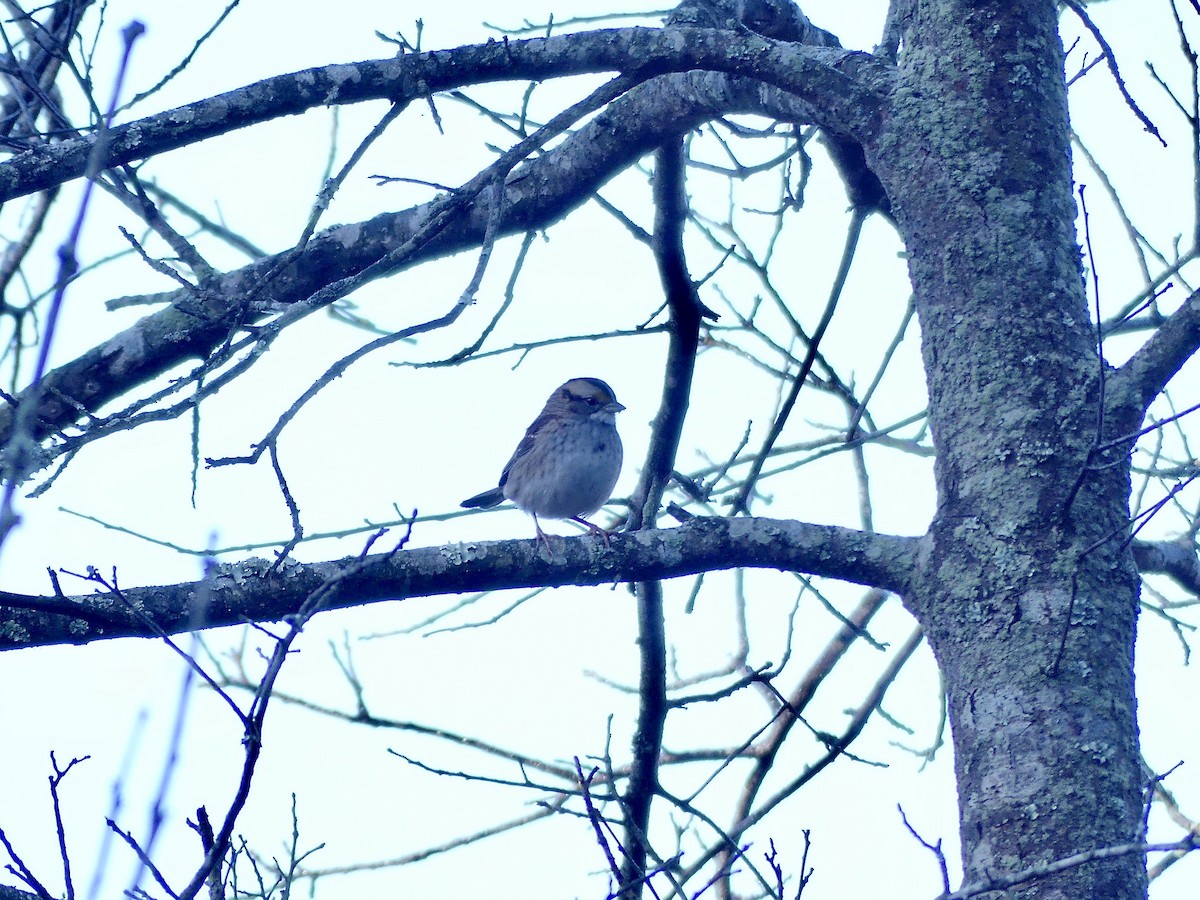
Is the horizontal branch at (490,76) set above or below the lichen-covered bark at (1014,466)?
above

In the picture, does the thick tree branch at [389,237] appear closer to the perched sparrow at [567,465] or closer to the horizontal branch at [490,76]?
the horizontal branch at [490,76]

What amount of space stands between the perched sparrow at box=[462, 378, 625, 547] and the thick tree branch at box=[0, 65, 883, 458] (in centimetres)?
169

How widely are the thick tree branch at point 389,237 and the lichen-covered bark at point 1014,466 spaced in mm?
831

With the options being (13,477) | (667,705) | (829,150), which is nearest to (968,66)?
(829,150)

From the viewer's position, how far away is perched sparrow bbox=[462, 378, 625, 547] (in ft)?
19.4

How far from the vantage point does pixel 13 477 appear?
5.06 feet

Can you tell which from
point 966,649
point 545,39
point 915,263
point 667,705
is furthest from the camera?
point 667,705

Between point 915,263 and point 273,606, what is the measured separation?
5.67 ft

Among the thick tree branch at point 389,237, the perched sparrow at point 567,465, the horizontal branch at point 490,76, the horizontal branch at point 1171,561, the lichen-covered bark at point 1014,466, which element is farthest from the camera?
the perched sparrow at point 567,465

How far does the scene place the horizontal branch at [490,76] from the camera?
344 centimetres

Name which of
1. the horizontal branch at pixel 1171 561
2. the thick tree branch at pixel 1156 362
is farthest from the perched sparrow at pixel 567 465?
the thick tree branch at pixel 1156 362

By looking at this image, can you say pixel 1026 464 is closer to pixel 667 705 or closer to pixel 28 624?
pixel 667 705

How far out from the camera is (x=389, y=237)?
439 cm

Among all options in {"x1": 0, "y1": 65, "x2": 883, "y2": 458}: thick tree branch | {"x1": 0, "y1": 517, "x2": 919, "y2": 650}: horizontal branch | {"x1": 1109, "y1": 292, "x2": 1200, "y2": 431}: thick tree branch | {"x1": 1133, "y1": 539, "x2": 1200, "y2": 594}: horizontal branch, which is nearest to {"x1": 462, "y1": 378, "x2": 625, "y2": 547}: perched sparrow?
{"x1": 0, "y1": 65, "x2": 883, "y2": 458}: thick tree branch
